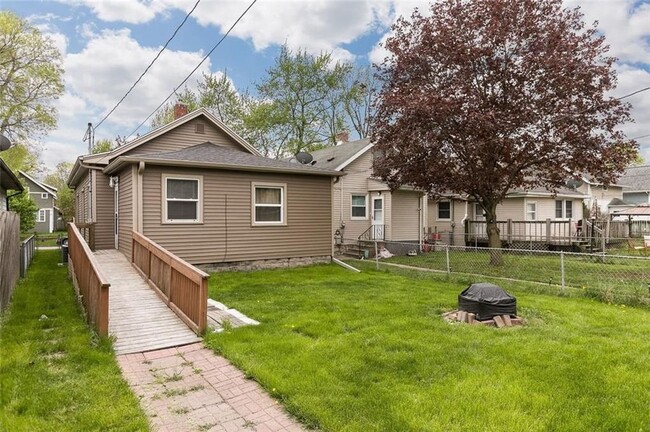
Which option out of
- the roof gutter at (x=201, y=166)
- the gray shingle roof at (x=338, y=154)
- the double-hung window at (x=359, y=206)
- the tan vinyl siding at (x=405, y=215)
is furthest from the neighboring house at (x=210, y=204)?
the tan vinyl siding at (x=405, y=215)

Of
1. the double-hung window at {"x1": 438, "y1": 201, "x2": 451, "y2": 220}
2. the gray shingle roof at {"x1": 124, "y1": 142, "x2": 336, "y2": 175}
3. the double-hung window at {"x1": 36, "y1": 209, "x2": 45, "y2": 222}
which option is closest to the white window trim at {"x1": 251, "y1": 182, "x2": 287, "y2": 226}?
the gray shingle roof at {"x1": 124, "y1": 142, "x2": 336, "y2": 175}

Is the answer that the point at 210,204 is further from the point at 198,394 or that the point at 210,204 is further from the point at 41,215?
the point at 41,215

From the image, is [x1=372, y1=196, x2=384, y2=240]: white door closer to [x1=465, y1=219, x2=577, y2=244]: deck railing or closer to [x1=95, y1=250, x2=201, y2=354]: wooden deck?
[x1=465, y1=219, x2=577, y2=244]: deck railing

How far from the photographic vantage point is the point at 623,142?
478 inches

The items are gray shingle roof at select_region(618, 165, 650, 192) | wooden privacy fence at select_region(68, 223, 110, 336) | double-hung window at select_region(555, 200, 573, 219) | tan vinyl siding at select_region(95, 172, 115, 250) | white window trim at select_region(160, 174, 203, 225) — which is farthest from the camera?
gray shingle roof at select_region(618, 165, 650, 192)

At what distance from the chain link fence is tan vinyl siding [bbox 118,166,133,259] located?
23.5 ft

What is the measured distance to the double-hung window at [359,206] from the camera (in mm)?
17703

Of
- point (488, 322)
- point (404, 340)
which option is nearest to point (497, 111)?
point (488, 322)

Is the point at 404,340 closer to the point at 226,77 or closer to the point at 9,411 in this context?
the point at 9,411

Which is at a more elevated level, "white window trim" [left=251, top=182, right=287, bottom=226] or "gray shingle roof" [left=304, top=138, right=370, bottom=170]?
"gray shingle roof" [left=304, top=138, right=370, bottom=170]

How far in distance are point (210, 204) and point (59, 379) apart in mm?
7129

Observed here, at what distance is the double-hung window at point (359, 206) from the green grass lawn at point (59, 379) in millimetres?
12479

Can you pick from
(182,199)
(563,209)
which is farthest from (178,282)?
(563,209)

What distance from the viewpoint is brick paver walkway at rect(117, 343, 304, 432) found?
332cm
